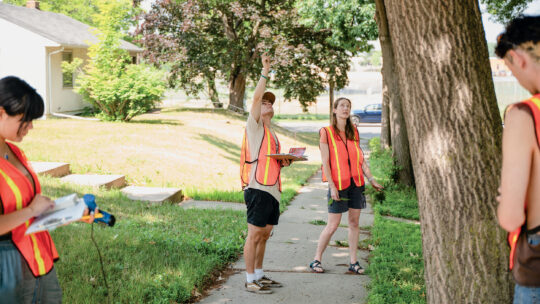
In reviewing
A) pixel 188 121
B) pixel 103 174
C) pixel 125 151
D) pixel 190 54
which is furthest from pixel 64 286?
pixel 190 54

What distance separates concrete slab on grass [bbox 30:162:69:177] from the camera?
996 centimetres

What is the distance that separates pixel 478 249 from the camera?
3.46 m

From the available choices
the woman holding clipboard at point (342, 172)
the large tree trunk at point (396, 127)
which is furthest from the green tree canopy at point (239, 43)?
the woman holding clipboard at point (342, 172)

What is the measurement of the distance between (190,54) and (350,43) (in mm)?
8449

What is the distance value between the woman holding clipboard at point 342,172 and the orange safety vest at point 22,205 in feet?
12.0

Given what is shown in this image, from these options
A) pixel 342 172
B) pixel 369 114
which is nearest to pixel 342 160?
pixel 342 172

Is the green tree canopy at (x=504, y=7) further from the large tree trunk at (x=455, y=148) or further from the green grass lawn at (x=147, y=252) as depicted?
the large tree trunk at (x=455, y=148)

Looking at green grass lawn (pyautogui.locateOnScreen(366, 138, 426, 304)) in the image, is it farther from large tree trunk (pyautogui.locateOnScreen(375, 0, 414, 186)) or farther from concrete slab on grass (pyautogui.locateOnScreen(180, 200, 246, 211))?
concrete slab on grass (pyautogui.locateOnScreen(180, 200, 246, 211))

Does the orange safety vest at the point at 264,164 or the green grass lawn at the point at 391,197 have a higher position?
the orange safety vest at the point at 264,164

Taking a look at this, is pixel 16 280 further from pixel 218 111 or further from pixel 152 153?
pixel 218 111

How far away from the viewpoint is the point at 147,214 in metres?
8.02

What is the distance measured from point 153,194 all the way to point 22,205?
6.98 meters

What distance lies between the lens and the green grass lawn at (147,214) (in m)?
5.13

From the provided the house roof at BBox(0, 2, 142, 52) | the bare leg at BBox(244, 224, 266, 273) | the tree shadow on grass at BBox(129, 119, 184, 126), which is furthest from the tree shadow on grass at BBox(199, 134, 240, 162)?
the bare leg at BBox(244, 224, 266, 273)
